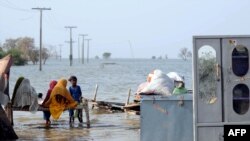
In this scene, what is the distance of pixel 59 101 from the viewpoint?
15680 millimetres

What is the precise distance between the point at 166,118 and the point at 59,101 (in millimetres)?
7219

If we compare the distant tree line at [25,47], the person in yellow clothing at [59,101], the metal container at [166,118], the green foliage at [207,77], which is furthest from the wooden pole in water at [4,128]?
the distant tree line at [25,47]

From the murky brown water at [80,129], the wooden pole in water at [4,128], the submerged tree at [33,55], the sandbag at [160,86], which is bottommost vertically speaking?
the murky brown water at [80,129]

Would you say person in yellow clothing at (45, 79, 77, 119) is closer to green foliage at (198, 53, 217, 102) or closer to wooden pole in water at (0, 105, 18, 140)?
wooden pole in water at (0, 105, 18, 140)

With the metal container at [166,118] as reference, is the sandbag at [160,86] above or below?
above

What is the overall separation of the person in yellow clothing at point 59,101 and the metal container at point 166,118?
22.8 feet

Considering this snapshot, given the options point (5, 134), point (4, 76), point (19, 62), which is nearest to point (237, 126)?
point (5, 134)

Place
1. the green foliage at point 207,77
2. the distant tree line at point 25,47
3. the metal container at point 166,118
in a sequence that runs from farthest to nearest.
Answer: the distant tree line at point 25,47 → the metal container at point 166,118 → the green foliage at point 207,77

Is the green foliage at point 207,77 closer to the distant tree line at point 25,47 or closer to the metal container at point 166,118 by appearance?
the metal container at point 166,118

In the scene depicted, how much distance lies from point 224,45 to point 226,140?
1189 millimetres

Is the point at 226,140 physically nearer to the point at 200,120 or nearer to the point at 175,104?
the point at 200,120

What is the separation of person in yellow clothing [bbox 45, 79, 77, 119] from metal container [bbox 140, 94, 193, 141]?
6.95 meters

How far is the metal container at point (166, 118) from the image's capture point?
347 inches

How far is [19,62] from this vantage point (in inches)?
5413
